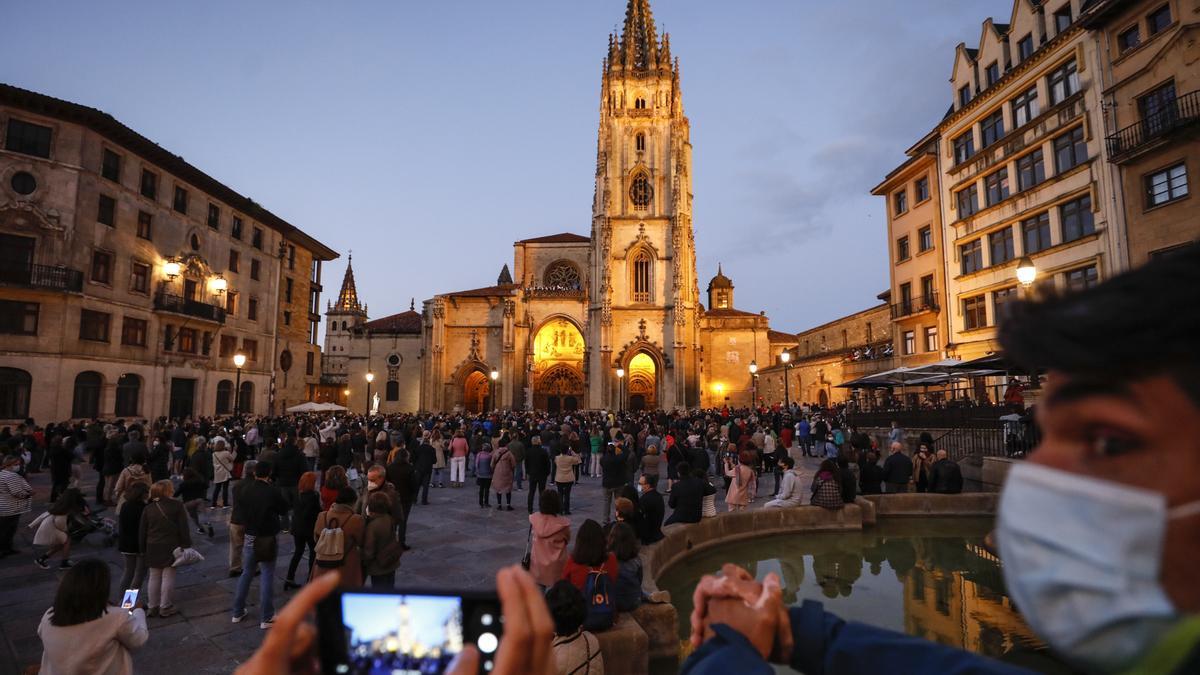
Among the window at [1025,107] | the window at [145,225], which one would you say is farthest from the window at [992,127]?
the window at [145,225]

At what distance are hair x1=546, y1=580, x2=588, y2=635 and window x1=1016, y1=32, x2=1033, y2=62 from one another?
87.4 ft

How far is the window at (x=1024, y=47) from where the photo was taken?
69.1 feet

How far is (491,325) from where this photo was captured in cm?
4516

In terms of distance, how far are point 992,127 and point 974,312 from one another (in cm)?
757

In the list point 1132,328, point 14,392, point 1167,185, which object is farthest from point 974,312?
point 14,392

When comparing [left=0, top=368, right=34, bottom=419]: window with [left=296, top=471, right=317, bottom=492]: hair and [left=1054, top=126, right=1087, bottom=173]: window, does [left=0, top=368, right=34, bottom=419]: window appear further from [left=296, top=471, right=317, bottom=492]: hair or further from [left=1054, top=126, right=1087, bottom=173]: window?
[left=1054, top=126, right=1087, bottom=173]: window

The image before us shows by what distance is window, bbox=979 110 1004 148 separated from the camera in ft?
72.6

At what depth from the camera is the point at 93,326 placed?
2320 centimetres

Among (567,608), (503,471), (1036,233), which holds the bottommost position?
(503,471)

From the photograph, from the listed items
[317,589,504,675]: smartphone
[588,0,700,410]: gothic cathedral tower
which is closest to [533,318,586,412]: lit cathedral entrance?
[588,0,700,410]: gothic cathedral tower

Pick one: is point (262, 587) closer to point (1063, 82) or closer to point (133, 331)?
point (133, 331)

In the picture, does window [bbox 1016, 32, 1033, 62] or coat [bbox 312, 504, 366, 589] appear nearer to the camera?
coat [bbox 312, 504, 366, 589]

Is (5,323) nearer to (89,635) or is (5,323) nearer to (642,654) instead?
Result: (89,635)

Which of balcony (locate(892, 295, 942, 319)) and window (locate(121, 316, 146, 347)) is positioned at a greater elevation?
balcony (locate(892, 295, 942, 319))
